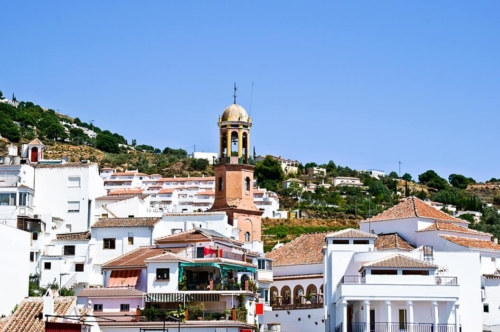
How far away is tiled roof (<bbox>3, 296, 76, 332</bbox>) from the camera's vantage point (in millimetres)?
43750

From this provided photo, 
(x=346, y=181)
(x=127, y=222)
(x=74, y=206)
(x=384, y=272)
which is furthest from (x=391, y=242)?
(x=346, y=181)

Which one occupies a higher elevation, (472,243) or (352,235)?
(352,235)

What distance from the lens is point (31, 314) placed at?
44875mm

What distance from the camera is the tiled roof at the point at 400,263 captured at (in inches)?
2274

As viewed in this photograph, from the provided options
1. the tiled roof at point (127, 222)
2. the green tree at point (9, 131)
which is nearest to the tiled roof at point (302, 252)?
the tiled roof at point (127, 222)

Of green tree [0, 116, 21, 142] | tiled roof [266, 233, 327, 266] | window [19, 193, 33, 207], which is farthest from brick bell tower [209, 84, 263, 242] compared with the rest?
green tree [0, 116, 21, 142]

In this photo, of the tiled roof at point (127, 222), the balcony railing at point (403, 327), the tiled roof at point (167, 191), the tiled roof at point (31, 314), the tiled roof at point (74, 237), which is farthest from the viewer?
the tiled roof at point (167, 191)

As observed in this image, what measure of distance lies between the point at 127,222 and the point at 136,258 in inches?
345

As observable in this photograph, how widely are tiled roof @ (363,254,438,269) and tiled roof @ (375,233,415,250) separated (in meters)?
5.60

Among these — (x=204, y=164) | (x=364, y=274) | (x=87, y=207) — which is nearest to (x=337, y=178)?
(x=204, y=164)

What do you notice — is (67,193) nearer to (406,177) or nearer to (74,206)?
(74,206)

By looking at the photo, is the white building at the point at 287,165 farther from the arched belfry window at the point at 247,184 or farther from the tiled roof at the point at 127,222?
the tiled roof at the point at 127,222

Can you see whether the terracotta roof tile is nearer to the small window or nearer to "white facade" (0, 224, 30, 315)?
"white facade" (0, 224, 30, 315)

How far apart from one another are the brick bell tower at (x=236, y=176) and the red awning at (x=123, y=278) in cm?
1884
